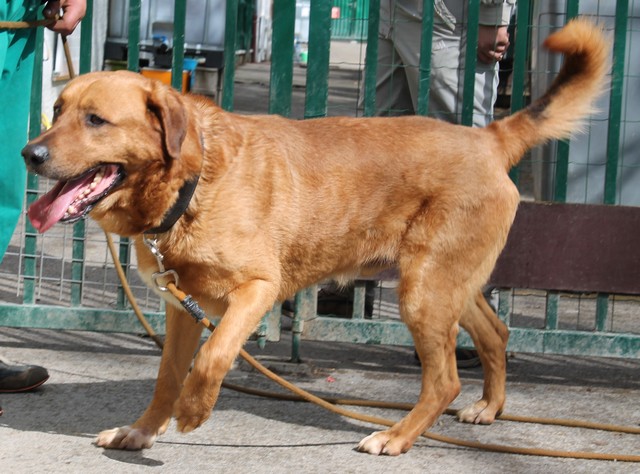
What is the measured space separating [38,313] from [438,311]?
214cm

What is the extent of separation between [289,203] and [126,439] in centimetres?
109

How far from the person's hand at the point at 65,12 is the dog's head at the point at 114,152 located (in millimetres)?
613

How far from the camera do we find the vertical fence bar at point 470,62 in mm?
4973

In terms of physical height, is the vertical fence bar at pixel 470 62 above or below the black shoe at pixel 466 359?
above

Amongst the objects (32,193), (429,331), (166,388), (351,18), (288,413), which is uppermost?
(351,18)

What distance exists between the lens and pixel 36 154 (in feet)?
11.2

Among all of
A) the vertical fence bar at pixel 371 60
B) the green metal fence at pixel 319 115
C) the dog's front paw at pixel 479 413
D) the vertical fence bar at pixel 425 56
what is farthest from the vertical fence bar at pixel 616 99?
the vertical fence bar at pixel 371 60

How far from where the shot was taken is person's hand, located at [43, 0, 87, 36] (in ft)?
13.8


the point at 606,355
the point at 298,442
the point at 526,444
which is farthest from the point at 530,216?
the point at 298,442

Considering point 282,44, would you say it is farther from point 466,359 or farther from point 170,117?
point 466,359

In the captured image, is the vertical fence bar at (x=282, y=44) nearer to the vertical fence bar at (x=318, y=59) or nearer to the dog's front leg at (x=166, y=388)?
the vertical fence bar at (x=318, y=59)

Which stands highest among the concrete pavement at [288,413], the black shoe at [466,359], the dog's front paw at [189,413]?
the dog's front paw at [189,413]

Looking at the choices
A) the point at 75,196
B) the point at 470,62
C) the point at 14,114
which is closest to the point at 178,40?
the point at 14,114

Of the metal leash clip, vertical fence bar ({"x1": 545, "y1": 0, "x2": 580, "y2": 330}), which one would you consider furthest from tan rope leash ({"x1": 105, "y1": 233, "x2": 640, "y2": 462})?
vertical fence bar ({"x1": 545, "y1": 0, "x2": 580, "y2": 330})
